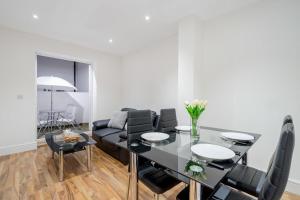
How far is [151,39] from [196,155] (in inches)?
123

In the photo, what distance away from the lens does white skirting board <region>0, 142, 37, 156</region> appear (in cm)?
305

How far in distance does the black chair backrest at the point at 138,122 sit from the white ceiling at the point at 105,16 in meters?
1.71

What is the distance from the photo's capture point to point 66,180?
7.08 feet

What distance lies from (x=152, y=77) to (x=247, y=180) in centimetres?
300

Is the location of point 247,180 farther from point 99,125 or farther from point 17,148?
point 17,148

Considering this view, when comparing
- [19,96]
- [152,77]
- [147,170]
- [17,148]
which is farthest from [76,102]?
[147,170]

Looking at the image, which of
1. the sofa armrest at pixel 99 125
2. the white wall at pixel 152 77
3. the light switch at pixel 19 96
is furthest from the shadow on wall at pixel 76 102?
the light switch at pixel 19 96

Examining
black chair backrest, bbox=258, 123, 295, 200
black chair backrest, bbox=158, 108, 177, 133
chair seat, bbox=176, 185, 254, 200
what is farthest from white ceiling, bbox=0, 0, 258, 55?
chair seat, bbox=176, 185, 254, 200

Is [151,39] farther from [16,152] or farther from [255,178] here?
[16,152]

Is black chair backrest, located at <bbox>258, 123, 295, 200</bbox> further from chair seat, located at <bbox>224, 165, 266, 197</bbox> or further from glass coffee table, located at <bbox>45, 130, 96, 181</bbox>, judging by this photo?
glass coffee table, located at <bbox>45, 130, 96, 181</bbox>

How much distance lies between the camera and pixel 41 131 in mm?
4828

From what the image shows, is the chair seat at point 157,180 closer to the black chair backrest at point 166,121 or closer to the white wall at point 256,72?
the black chair backrest at point 166,121

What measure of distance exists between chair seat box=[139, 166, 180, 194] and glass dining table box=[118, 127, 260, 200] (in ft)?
0.22

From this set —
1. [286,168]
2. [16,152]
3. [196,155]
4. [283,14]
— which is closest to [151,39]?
[283,14]
